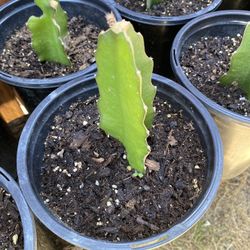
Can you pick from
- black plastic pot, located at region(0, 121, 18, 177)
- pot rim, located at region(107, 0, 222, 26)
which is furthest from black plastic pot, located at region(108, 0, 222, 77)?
black plastic pot, located at region(0, 121, 18, 177)

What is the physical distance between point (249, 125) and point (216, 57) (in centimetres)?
30

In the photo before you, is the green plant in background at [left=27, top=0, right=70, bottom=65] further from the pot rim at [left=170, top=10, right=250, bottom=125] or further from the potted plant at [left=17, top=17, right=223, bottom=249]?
the pot rim at [left=170, top=10, right=250, bottom=125]

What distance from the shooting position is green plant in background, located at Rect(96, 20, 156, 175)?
0.66 metres

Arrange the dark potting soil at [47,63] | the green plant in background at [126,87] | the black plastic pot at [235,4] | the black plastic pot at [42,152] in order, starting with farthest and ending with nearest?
the black plastic pot at [235,4] < the dark potting soil at [47,63] < the black plastic pot at [42,152] < the green plant in background at [126,87]

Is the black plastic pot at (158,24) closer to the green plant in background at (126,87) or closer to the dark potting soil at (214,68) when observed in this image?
the dark potting soil at (214,68)

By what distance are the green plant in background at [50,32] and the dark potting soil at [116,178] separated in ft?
0.66

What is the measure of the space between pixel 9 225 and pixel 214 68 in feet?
2.53

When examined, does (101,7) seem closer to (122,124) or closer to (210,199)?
(122,124)

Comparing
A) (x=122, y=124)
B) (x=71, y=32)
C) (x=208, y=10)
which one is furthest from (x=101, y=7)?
(x=122, y=124)

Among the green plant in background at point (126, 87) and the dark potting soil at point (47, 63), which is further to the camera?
the dark potting soil at point (47, 63)

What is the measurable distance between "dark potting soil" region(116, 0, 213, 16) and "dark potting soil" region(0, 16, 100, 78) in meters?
0.17

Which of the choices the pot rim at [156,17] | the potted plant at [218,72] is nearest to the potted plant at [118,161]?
the potted plant at [218,72]

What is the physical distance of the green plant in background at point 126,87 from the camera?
2.16 feet

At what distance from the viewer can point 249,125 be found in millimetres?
1045
